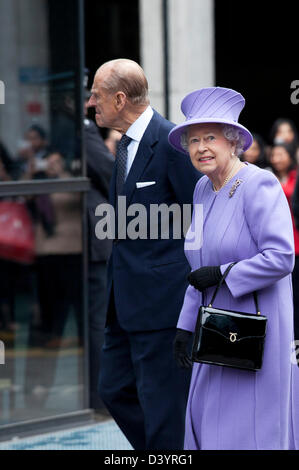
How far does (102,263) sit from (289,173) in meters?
1.97

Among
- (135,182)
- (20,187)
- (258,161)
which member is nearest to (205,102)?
(135,182)

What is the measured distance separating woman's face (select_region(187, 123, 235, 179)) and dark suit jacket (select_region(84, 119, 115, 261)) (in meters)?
2.54

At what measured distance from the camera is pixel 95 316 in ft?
20.7

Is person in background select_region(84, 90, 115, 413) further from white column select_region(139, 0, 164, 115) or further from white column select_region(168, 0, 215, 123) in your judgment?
white column select_region(139, 0, 164, 115)

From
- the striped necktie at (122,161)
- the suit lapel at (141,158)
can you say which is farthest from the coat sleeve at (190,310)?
the striped necktie at (122,161)

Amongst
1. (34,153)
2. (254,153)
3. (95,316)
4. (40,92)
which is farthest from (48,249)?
(254,153)

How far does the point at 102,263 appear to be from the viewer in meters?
6.32

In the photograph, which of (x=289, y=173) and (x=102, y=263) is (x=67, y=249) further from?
(x=289, y=173)

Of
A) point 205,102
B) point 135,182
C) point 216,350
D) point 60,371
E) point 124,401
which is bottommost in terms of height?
point 60,371

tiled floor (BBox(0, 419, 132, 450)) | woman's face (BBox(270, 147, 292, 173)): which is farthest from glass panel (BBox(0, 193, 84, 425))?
woman's face (BBox(270, 147, 292, 173))

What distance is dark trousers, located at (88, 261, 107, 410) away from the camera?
630 centimetres

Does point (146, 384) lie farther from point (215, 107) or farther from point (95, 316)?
point (95, 316)

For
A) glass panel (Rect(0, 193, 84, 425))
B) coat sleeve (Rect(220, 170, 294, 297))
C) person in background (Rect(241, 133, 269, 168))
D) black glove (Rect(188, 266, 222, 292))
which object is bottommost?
glass panel (Rect(0, 193, 84, 425))

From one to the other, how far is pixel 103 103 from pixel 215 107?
0.77m
